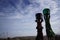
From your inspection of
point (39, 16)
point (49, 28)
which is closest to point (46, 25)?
point (49, 28)

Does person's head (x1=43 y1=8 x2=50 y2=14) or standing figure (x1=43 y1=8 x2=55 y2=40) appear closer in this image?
person's head (x1=43 y1=8 x2=50 y2=14)

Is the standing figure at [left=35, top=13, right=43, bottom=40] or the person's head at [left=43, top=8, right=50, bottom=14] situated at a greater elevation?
the person's head at [left=43, top=8, right=50, bottom=14]

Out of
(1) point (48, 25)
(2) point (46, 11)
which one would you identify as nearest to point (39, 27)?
(1) point (48, 25)

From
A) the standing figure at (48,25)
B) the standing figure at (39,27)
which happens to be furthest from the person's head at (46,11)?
the standing figure at (39,27)

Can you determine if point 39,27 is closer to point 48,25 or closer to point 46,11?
point 48,25

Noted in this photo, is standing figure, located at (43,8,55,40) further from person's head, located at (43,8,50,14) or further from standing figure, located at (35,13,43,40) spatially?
standing figure, located at (35,13,43,40)

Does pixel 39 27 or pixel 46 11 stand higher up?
pixel 46 11

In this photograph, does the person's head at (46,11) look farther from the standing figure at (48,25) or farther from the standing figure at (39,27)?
the standing figure at (39,27)

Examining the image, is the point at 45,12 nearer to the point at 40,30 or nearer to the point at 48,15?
the point at 48,15

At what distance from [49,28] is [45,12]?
29.5 inches

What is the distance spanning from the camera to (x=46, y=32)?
660 centimetres

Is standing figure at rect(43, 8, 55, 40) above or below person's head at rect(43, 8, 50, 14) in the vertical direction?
below

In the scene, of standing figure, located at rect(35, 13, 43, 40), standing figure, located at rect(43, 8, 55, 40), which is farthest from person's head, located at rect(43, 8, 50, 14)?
standing figure, located at rect(35, 13, 43, 40)

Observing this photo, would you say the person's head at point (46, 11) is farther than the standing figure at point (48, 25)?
No
